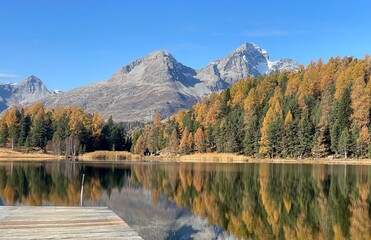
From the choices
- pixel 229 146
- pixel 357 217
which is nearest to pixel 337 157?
pixel 229 146

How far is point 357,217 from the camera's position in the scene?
25.5 meters

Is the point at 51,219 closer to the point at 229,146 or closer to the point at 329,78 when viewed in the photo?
the point at 229,146

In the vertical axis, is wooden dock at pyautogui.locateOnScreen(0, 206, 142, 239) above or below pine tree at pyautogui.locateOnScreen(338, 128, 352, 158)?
below

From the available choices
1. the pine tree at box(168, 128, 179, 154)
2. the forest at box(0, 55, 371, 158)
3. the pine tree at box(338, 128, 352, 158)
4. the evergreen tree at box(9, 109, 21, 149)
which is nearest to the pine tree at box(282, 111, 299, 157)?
the forest at box(0, 55, 371, 158)

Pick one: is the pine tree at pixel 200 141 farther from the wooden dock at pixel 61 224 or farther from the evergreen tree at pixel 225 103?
the wooden dock at pixel 61 224

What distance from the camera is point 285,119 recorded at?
131 metres

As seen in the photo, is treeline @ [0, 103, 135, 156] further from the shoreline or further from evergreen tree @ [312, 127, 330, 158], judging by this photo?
evergreen tree @ [312, 127, 330, 158]

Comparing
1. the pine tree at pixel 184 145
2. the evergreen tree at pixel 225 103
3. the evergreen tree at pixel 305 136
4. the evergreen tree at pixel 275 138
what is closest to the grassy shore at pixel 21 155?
the pine tree at pixel 184 145

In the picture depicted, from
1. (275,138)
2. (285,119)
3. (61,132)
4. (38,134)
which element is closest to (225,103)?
(285,119)

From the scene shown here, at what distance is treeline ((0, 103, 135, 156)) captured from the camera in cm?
15312

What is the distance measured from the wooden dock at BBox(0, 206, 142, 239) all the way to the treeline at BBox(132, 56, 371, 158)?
101m

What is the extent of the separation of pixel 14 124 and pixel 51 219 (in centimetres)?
16247

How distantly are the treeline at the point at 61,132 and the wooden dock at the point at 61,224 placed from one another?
133 m

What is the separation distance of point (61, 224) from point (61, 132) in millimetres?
150829
